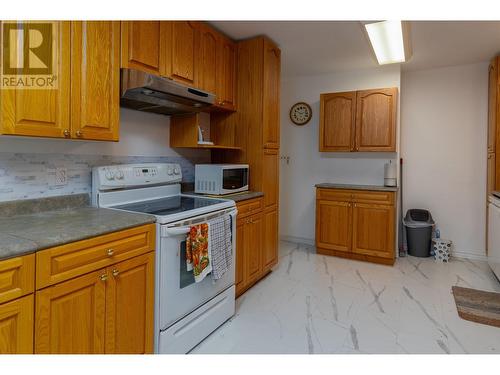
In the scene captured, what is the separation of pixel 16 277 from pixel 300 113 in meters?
3.95

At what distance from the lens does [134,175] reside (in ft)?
7.30

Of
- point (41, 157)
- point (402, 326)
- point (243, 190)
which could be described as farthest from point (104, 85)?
point (402, 326)

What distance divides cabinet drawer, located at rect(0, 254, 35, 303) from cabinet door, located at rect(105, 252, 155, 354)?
1.14 feet

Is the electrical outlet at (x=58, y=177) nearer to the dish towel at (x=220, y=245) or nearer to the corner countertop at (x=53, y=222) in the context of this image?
the corner countertop at (x=53, y=222)

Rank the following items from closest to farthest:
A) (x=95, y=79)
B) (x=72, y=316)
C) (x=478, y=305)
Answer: (x=72, y=316)
(x=95, y=79)
(x=478, y=305)

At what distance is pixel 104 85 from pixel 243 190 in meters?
1.47

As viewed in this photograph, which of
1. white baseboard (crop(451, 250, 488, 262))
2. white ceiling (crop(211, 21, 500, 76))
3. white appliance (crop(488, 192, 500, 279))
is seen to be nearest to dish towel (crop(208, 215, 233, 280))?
white ceiling (crop(211, 21, 500, 76))

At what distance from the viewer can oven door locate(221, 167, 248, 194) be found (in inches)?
104

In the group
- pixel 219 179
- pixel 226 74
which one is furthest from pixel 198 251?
pixel 226 74

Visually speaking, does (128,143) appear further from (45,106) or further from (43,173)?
(45,106)

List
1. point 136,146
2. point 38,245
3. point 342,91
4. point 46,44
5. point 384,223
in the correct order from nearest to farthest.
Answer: point 38,245 < point 46,44 < point 136,146 < point 384,223 < point 342,91

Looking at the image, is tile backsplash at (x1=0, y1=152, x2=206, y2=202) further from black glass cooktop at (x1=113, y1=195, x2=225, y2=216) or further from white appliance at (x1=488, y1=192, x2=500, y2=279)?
white appliance at (x1=488, y1=192, x2=500, y2=279)

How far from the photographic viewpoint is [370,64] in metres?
3.74
